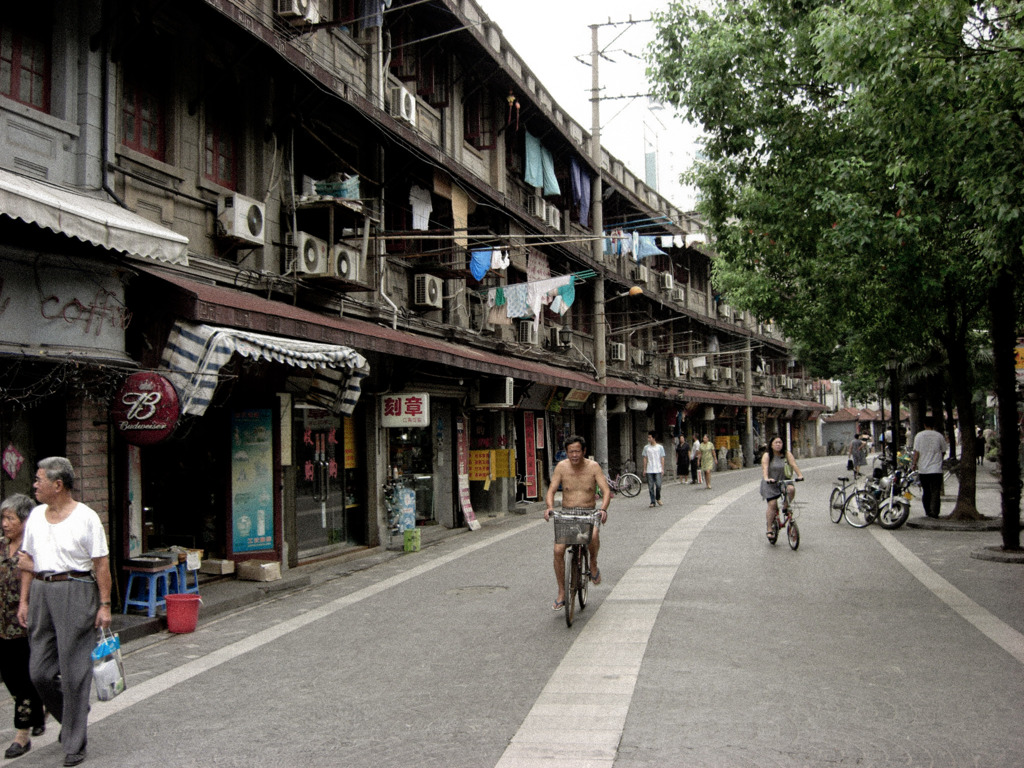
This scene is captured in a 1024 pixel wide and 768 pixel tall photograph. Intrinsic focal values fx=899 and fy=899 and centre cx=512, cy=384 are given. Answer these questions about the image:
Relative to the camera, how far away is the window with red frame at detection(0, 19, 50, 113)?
9.14 m

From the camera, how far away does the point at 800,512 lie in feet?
65.1

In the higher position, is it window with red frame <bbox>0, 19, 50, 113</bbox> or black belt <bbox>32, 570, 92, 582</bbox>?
window with red frame <bbox>0, 19, 50, 113</bbox>

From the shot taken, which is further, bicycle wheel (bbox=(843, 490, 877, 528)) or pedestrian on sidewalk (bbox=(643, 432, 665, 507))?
pedestrian on sidewalk (bbox=(643, 432, 665, 507))

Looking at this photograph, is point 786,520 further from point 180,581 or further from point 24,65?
point 24,65

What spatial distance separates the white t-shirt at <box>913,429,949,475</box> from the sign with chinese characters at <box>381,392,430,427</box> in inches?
343

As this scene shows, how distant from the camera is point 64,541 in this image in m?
5.18

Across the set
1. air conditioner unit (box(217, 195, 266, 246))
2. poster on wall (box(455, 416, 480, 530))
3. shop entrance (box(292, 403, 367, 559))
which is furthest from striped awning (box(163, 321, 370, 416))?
poster on wall (box(455, 416, 480, 530))

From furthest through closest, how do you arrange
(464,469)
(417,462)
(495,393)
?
(495,393) < (464,469) < (417,462)

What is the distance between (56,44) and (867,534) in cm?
1375

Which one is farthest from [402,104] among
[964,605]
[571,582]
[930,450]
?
[964,605]

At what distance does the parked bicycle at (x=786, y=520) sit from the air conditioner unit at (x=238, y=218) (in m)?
8.26

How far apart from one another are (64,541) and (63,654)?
63cm

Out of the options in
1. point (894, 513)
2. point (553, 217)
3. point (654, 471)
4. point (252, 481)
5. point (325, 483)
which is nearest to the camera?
point (252, 481)

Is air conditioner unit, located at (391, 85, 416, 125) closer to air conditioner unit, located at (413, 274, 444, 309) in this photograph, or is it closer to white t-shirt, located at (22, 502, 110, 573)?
air conditioner unit, located at (413, 274, 444, 309)
